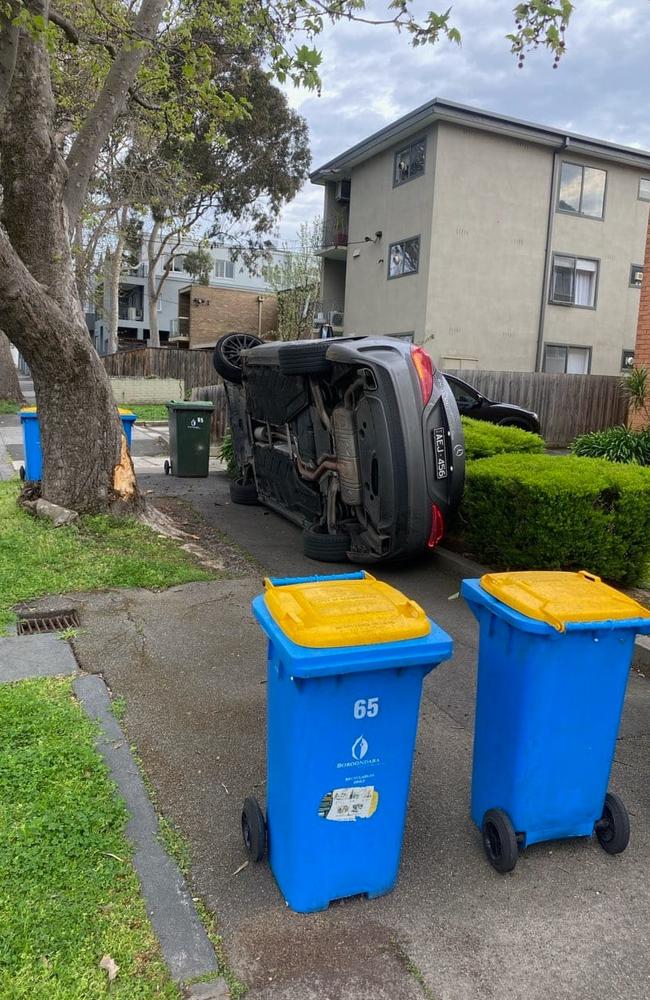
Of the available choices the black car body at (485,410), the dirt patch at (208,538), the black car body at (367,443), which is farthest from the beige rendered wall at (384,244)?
the black car body at (367,443)

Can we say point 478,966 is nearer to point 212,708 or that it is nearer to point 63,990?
point 63,990

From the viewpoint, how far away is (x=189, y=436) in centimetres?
1102

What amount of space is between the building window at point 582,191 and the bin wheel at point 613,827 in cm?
2121

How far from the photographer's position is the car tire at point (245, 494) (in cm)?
934

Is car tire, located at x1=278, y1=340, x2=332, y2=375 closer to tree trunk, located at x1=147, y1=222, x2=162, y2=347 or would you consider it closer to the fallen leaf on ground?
the fallen leaf on ground

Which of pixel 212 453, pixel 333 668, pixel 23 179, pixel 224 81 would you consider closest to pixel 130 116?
pixel 212 453

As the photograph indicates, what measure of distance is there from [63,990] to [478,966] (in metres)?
1.26

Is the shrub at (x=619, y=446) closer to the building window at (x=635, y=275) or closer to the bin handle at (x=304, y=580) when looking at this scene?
the bin handle at (x=304, y=580)

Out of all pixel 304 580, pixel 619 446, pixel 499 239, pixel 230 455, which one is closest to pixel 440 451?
pixel 304 580

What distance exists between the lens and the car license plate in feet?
19.3

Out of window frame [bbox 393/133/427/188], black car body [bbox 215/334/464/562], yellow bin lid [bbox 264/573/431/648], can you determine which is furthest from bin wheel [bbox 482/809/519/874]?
window frame [bbox 393/133/427/188]

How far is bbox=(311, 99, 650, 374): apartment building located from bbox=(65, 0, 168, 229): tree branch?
12.9 meters

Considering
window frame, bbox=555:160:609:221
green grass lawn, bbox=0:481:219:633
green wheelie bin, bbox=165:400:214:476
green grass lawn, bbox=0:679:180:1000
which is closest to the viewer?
green grass lawn, bbox=0:679:180:1000

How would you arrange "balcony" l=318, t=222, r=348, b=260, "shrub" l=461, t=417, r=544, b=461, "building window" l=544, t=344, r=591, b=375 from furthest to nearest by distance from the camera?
"balcony" l=318, t=222, r=348, b=260, "building window" l=544, t=344, r=591, b=375, "shrub" l=461, t=417, r=544, b=461
